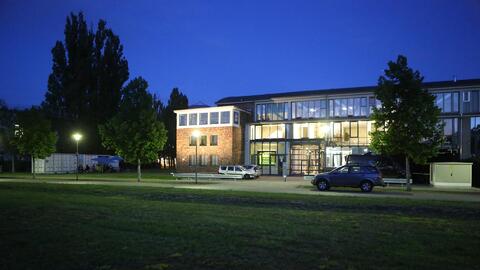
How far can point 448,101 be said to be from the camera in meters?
46.6

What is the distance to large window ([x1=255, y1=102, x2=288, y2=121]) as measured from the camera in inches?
2167

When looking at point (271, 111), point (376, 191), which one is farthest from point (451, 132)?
point (376, 191)

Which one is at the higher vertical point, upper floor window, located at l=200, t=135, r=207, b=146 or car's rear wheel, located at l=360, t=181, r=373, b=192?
upper floor window, located at l=200, t=135, r=207, b=146

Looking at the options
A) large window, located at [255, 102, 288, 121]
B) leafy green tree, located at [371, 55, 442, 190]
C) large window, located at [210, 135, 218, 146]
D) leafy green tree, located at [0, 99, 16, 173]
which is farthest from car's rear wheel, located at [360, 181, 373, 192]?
leafy green tree, located at [0, 99, 16, 173]

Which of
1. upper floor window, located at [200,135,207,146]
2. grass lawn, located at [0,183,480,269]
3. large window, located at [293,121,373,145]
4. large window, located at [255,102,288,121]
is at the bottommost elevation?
grass lawn, located at [0,183,480,269]

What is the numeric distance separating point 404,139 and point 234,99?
1415 inches

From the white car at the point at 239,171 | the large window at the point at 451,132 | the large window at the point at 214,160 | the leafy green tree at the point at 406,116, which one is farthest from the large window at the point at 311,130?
the leafy green tree at the point at 406,116

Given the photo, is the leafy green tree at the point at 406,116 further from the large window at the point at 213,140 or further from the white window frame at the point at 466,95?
the large window at the point at 213,140

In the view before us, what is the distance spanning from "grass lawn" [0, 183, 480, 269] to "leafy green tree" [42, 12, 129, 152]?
48.0m

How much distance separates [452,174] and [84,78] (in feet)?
157

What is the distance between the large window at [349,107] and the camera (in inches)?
1994

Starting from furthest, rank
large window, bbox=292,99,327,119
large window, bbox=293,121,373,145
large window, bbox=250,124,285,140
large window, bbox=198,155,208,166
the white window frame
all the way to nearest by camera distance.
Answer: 1. large window, bbox=198,155,208,166
2. large window, bbox=250,124,285,140
3. large window, bbox=292,99,327,119
4. large window, bbox=293,121,373,145
5. the white window frame

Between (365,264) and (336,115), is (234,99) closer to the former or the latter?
(336,115)

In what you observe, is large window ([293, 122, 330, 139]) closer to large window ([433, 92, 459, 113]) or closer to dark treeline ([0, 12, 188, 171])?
large window ([433, 92, 459, 113])
